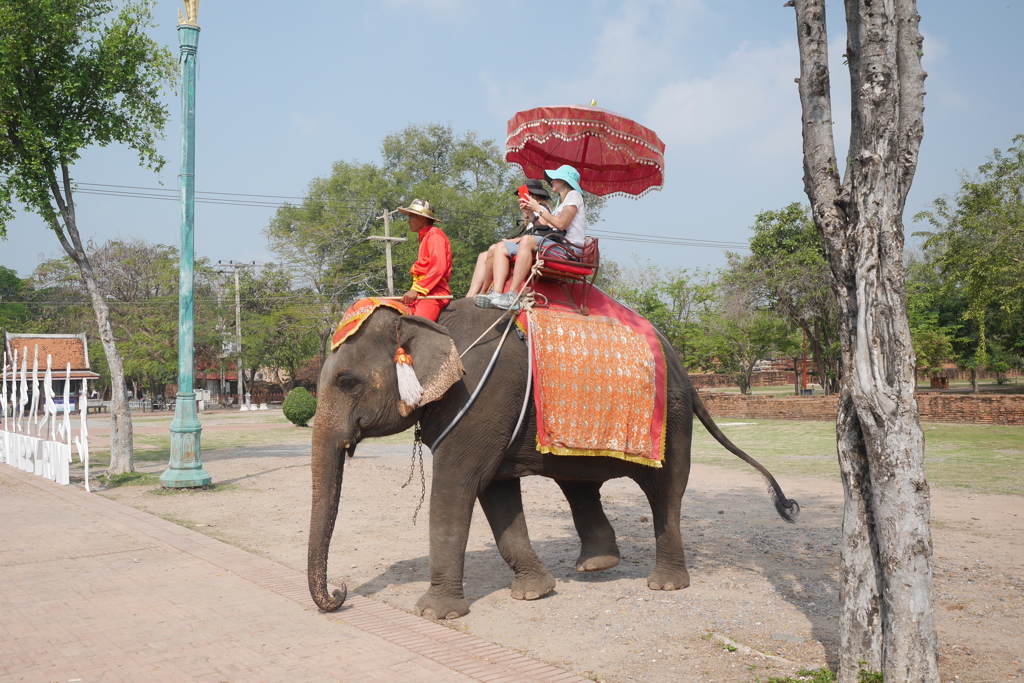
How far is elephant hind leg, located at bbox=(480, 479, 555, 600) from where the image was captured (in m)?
6.20

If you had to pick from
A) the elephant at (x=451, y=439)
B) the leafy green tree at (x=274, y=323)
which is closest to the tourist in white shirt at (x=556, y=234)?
the elephant at (x=451, y=439)

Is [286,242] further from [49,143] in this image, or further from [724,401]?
[49,143]

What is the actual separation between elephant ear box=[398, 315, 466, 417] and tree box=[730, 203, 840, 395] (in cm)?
2627

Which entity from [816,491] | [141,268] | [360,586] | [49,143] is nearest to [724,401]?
[816,491]

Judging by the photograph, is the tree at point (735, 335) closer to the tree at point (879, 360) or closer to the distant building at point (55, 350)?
the distant building at point (55, 350)

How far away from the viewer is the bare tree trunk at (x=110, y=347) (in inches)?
567

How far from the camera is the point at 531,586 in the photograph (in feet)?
20.3

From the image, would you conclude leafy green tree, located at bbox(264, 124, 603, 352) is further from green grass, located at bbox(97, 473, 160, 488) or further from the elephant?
the elephant

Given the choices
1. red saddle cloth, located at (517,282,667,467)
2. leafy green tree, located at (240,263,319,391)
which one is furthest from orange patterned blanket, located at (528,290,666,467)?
leafy green tree, located at (240,263,319,391)

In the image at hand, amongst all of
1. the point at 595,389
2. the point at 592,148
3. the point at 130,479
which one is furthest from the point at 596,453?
the point at 130,479

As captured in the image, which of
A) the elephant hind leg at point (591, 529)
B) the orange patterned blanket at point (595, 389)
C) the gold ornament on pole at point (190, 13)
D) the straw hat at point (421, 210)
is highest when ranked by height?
the gold ornament on pole at point (190, 13)

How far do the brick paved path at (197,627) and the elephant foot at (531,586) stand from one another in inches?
34.0

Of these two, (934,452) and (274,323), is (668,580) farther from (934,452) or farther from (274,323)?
(274,323)

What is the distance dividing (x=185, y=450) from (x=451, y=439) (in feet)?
27.2
